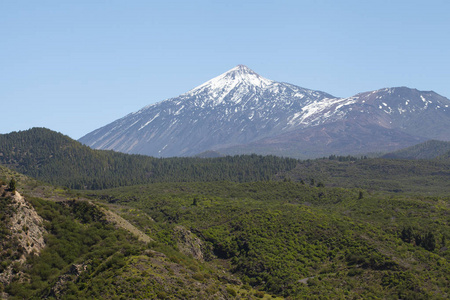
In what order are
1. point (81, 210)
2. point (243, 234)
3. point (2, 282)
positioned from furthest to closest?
point (243, 234) → point (81, 210) → point (2, 282)

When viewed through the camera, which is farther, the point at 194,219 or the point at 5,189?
the point at 194,219

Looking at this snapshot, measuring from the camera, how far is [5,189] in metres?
68.2

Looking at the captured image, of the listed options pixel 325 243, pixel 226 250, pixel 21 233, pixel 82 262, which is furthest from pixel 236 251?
pixel 21 233

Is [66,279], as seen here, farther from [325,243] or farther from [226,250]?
[325,243]

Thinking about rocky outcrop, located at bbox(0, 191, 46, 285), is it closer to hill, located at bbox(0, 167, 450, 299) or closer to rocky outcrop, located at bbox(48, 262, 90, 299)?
hill, located at bbox(0, 167, 450, 299)

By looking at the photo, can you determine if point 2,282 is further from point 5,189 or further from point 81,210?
point 81,210

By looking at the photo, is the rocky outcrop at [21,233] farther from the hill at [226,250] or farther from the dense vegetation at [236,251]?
the dense vegetation at [236,251]

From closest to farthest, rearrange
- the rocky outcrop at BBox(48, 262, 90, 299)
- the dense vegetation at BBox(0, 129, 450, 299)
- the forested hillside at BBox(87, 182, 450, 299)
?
the rocky outcrop at BBox(48, 262, 90, 299)
the dense vegetation at BBox(0, 129, 450, 299)
the forested hillside at BBox(87, 182, 450, 299)

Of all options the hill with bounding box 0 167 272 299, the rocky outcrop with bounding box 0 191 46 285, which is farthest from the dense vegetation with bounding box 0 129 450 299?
the rocky outcrop with bounding box 0 191 46 285

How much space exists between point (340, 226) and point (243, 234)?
64.4ft

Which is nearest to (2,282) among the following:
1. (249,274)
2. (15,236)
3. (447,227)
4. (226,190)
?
(15,236)

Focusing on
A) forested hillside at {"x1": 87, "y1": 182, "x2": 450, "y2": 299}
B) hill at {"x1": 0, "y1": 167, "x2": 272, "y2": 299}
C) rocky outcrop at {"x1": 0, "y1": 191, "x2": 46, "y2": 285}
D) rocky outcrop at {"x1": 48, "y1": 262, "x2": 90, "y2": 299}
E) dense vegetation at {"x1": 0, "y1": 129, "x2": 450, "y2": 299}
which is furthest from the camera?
forested hillside at {"x1": 87, "y1": 182, "x2": 450, "y2": 299}

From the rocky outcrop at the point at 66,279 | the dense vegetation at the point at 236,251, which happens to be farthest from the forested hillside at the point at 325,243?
the rocky outcrop at the point at 66,279

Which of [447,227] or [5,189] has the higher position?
[5,189]
